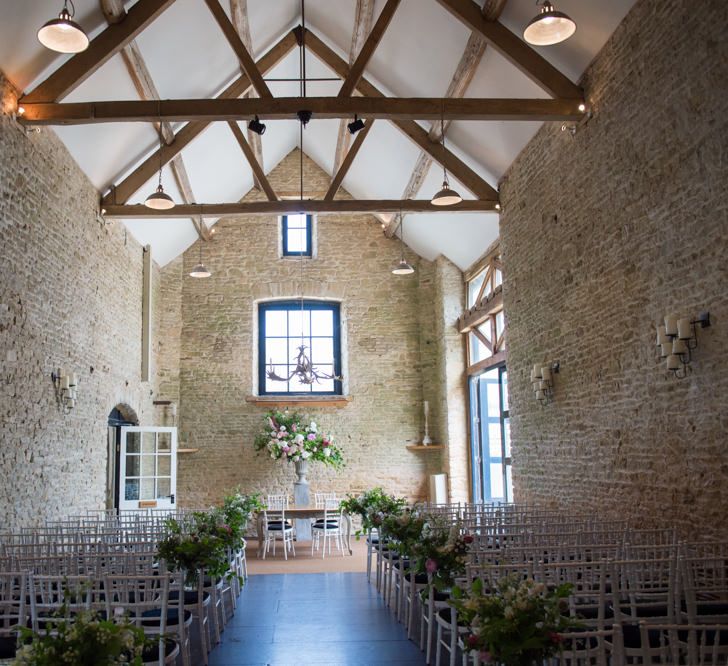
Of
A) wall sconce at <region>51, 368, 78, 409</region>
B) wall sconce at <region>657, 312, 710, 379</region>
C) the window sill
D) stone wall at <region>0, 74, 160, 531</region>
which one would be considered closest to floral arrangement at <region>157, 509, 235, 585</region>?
stone wall at <region>0, 74, 160, 531</region>

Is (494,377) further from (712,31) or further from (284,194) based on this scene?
(712,31)

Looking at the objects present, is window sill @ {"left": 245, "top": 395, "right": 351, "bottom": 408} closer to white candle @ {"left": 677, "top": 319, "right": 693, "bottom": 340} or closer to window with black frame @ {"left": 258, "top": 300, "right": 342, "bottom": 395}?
window with black frame @ {"left": 258, "top": 300, "right": 342, "bottom": 395}

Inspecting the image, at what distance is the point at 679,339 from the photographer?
17.8ft

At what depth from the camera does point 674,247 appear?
18.5ft

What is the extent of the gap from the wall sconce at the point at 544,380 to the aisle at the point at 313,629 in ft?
9.39

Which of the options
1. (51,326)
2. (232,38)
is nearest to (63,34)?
(232,38)

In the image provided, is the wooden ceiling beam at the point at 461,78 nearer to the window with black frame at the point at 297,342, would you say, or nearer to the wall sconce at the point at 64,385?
the window with black frame at the point at 297,342

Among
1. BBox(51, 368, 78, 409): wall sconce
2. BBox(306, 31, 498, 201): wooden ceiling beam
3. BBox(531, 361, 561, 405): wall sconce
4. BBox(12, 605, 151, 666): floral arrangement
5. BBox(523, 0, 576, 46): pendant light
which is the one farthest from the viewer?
BBox(306, 31, 498, 201): wooden ceiling beam

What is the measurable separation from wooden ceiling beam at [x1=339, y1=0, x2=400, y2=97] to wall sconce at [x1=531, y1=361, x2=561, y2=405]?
3.66 m

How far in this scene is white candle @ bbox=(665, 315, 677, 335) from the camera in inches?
217

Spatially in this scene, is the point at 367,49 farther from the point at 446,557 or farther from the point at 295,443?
the point at 295,443

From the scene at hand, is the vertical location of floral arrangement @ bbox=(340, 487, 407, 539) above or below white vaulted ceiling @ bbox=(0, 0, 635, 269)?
below

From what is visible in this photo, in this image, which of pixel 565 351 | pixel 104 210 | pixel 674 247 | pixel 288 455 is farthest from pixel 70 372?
pixel 674 247

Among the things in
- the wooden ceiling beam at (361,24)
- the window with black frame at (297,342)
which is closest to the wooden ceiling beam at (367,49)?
the wooden ceiling beam at (361,24)
